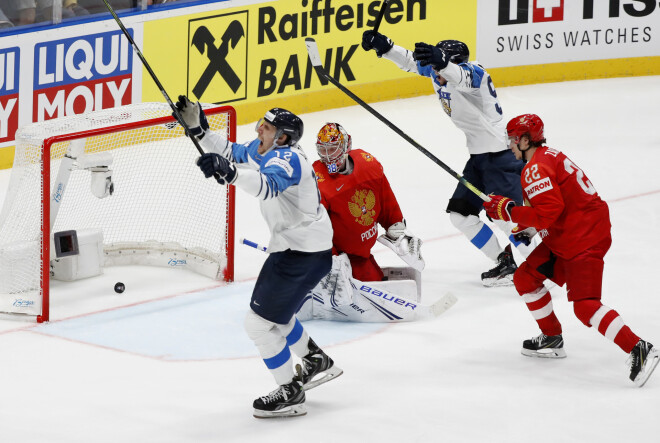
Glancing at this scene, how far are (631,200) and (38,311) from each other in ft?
14.2

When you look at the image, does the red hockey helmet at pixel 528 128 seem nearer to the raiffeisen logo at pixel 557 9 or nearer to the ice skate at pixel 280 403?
the ice skate at pixel 280 403

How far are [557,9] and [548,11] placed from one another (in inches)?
3.7

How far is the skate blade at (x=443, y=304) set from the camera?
634cm

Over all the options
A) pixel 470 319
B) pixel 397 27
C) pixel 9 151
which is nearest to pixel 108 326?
pixel 470 319

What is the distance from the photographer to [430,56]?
6301mm

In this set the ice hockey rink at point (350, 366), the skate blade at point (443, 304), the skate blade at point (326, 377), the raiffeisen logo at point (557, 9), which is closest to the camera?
the ice hockey rink at point (350, 366)

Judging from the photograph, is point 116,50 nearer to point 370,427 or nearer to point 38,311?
point 38,311

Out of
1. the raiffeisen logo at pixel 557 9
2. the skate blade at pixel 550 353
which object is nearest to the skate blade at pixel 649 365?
the skate blade at pixel 550 353

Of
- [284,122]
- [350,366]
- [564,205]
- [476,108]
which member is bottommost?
[350,366]

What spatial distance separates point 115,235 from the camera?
7484 millimetres

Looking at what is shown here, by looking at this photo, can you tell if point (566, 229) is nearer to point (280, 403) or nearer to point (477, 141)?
point (280, 403)

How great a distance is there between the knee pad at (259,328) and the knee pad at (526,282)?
1262mm

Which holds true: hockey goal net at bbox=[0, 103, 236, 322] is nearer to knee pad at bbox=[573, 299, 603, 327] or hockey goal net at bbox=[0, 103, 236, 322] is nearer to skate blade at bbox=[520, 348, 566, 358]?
skate blade at bbox=[520, 348, 566, 358]

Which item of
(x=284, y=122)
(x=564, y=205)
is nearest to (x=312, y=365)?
(x=284, y=122)
